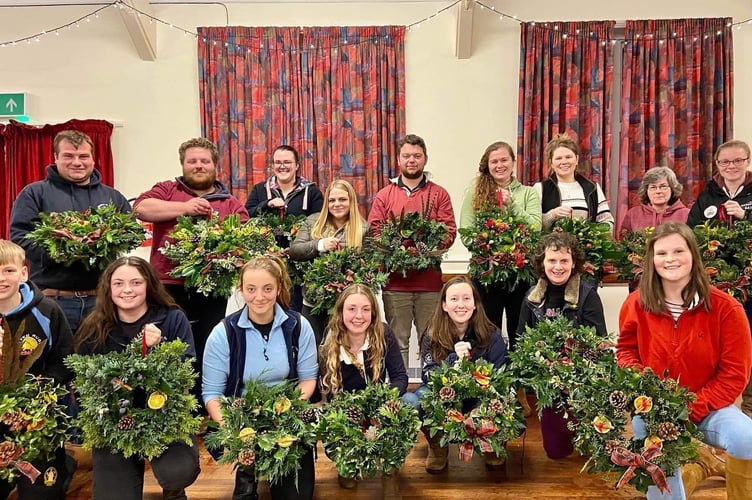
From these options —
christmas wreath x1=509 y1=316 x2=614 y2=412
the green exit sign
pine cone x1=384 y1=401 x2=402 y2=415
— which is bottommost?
pine cone x1=384 y1=401 x2=402 y2=415

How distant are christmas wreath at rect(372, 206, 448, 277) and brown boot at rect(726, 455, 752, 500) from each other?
1858 mm

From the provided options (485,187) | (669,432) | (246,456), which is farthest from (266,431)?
(485,187)

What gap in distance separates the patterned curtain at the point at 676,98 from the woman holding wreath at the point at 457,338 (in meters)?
3.21

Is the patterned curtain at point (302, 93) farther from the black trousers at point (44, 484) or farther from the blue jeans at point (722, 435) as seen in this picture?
the blue jeans at point (722, 435)

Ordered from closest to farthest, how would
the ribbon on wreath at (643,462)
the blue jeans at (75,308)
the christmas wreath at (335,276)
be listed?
the ribbon on wreath at (643,462) < the blue jeans at (75,308) < the christmas wreath at (335,276)

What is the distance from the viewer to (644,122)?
575cm

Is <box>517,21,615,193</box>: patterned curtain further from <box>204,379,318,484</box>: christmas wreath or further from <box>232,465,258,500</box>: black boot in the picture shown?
<box>232,465,258,500</box>: black boot

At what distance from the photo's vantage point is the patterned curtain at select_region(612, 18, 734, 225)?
569 centimetres

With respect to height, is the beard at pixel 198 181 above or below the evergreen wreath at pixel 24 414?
above

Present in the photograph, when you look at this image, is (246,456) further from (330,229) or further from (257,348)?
(330,229)

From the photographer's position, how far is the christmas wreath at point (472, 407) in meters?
2.72

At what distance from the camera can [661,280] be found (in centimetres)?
278

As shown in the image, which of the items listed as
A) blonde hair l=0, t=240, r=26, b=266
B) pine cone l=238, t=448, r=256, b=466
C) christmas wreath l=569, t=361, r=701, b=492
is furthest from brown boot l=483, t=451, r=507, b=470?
blonde hair l=0, t=240, r=26, b=266

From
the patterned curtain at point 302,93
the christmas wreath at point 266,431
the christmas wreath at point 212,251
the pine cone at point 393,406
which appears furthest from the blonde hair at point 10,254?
the patterned curtain at point 302,93
